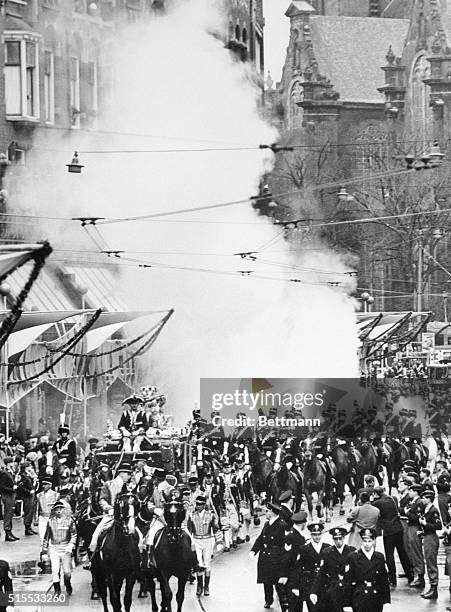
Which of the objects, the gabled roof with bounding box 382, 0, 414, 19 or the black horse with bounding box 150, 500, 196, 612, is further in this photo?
the gabled roof with bounding box 382, 0, 414, 19

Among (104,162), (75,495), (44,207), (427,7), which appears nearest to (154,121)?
(104,162)

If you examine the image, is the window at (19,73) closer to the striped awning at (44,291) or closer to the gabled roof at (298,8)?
the striped awning at (44,291)

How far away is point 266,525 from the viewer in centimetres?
2541

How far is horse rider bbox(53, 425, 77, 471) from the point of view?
3650cm

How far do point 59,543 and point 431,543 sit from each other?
5.74 m

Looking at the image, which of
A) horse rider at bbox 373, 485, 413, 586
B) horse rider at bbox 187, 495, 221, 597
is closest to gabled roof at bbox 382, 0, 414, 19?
horse rider at bbox 373, 485, 413, 586

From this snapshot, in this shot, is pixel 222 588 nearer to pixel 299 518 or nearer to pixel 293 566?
pixel 299 518

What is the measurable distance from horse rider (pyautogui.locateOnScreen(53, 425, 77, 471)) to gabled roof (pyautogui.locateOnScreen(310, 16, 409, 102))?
65.7 meters

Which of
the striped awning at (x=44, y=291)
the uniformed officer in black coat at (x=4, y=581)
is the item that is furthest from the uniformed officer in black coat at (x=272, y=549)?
the striped awning at (x=44, y=291)

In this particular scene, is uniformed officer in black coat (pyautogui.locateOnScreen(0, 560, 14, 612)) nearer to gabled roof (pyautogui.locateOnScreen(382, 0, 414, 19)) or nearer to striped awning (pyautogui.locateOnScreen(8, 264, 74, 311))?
Answer: striped awning (pyautogui.locateOnScreen(8, 264, 74, 311))

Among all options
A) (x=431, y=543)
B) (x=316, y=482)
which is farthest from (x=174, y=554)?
(x=316, y=482)

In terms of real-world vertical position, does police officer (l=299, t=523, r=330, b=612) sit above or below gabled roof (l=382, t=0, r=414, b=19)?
below

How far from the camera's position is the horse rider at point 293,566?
24141mm
